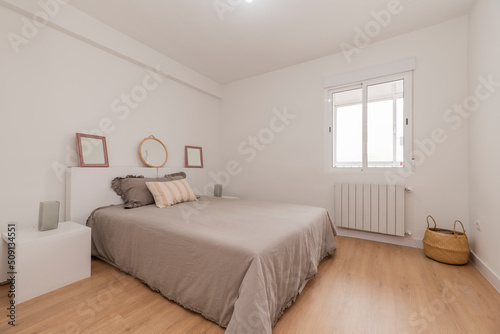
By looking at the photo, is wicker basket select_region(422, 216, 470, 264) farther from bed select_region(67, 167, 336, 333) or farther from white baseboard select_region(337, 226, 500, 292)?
bed select_region(67, 167, 336, 333)

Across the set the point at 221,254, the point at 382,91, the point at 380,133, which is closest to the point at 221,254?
the point at 221,254

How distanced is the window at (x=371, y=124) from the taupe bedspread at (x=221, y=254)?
4.39 feet

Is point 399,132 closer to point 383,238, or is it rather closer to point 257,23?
point 383,238

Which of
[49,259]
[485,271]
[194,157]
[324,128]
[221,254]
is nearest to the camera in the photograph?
[221,254]

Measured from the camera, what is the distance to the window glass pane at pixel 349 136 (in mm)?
3090

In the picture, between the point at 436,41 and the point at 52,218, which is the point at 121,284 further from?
the point at 436,41

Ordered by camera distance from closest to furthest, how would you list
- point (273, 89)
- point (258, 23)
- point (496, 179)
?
point (496, 179) < point (258, 23) < point (273, 89)

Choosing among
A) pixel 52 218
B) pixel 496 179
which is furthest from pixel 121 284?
pixel 496 179

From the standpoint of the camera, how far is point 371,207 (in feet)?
9.23

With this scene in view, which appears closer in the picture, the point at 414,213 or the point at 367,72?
the point at 414,213

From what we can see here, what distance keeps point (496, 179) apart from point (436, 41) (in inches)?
69.5

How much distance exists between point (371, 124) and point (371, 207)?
45.6 inches

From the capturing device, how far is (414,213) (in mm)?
2650

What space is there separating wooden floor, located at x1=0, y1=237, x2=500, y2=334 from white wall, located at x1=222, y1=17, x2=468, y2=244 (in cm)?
96
